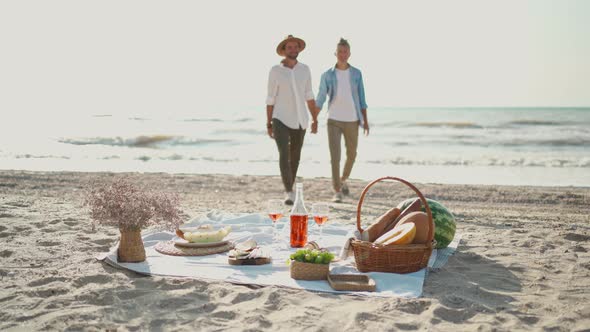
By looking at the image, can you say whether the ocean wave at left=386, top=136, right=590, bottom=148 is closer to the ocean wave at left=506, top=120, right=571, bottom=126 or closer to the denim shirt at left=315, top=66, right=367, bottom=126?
the ocean wave at left=506, top=120, right=571, bottom=126

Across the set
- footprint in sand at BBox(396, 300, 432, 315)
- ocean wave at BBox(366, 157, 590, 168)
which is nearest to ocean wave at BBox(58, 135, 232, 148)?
ocean wave at BBox(366, 157, 590, 168)

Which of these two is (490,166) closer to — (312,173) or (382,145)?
(312,173)

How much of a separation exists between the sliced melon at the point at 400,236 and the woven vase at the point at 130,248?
182 cm

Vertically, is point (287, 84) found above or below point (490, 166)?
above

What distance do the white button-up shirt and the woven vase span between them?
3270 mm

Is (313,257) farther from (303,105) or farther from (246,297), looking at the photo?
(303,105)

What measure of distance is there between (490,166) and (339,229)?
9.62 meters

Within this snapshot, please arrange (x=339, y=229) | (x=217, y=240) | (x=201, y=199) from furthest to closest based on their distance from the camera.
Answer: (x=201, y=199) → (x=339, y=229) → (x=217, y=240)

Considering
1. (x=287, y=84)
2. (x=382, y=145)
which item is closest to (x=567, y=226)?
(x=287, y=84)

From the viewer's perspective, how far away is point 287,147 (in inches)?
277

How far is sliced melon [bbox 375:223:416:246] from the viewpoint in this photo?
12.7 feet

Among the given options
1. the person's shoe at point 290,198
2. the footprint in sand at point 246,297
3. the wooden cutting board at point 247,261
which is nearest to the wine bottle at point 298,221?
the wooden cutting board at point 247,261

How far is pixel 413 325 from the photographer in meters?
2.98

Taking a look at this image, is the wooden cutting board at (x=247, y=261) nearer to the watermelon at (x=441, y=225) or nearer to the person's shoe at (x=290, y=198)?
the watermelon at (x=441, y=225)
